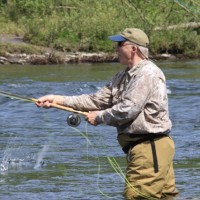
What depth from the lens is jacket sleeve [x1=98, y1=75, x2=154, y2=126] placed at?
6152 millimetres

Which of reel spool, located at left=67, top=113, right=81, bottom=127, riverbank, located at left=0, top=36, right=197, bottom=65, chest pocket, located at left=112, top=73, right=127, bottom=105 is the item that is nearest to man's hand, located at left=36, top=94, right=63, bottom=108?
reel spool, located at left=67, top=113, right=81, bottom=127

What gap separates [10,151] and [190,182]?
311 centimetres

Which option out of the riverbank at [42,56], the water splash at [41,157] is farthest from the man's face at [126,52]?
the riverbank at [42,56]

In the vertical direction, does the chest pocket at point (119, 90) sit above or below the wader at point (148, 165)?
above

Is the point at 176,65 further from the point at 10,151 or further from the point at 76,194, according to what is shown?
the point at 76,194

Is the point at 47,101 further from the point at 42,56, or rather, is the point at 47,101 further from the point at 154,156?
the point at 42,56

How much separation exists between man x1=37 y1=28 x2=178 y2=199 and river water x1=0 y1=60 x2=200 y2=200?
83 cm

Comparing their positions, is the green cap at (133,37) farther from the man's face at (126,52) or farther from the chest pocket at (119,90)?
the chest pocket at (119,90)

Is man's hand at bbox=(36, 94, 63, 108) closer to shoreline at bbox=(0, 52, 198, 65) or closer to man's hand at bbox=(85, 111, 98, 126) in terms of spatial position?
man's hand at bbox=(85, 111, 98, 126)

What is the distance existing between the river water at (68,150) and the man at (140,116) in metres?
0.83

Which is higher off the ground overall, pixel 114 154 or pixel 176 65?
pixel 114 154

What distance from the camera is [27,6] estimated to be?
1342 inches

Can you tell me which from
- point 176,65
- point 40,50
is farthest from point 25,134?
point 40,50

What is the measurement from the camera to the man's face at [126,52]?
6.27 meters
